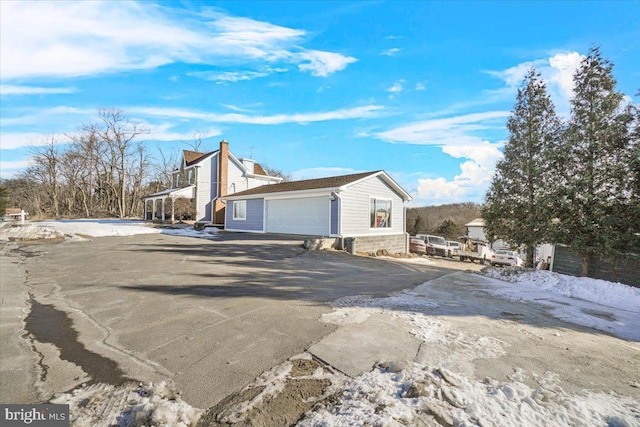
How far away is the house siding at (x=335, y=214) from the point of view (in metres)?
14.9

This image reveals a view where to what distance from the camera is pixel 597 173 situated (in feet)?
30.9

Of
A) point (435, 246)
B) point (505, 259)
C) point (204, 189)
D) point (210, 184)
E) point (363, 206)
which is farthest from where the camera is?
point (210, 184)

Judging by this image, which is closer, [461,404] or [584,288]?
[461,404]

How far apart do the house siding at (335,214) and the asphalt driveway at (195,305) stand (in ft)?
12.9

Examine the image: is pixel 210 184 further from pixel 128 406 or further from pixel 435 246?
pixel 128 406

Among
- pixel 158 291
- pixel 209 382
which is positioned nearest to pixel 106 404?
pixel 209 382

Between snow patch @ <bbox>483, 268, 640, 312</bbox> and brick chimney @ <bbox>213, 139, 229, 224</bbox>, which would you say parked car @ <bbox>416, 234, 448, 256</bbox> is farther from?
brick chimney @ <bbox>213, 139, 229, 224</bbox>

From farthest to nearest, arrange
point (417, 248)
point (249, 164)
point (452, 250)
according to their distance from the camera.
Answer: point (249, 164) → point (452, 250) → point (417, 248)

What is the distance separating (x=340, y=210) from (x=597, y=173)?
9262 millimetres

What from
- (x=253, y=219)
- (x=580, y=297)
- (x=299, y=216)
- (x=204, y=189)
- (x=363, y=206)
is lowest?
(x=580, y=297)

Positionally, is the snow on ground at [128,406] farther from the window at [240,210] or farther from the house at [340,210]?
the window at [240,210]

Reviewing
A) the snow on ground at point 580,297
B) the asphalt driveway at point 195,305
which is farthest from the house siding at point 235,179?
the snow on ground at point 580,297

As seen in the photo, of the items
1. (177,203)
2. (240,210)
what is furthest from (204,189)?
(240,210)

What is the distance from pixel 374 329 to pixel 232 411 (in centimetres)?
219
